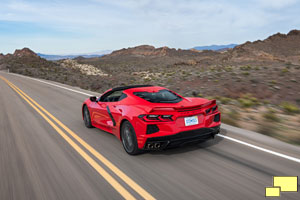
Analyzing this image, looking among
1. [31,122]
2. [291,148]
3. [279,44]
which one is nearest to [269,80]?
[291,148]

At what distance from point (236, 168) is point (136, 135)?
69.6 inches

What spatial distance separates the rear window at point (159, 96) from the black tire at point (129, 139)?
0.65 metres

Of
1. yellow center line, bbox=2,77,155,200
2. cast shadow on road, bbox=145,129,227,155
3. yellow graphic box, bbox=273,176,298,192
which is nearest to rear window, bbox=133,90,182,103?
cast shadow on road, bbox=145,129,227,155

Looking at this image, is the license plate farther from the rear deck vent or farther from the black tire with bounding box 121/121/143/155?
the black tire with bounding box 121/121/143/155

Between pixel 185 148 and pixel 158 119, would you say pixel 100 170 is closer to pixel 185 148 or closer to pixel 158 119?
pixel 158 119

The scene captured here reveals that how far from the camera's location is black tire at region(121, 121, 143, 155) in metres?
4.86

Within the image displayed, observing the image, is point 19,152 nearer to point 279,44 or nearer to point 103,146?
point 103,146

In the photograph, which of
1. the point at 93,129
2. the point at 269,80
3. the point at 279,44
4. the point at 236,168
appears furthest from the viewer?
the point at 279,44

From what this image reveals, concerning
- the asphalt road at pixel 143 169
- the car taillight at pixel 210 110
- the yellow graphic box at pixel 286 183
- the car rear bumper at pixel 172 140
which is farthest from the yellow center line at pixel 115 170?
the car taillight at pixel 210 110

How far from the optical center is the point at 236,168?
4348 mm

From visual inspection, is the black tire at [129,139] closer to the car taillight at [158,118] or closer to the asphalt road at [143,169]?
the asphalt road at [143,169]

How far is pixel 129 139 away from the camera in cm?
509

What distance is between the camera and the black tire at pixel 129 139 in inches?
191

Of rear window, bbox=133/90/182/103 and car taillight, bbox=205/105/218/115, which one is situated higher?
rear window, bbox=133/90/182/103
